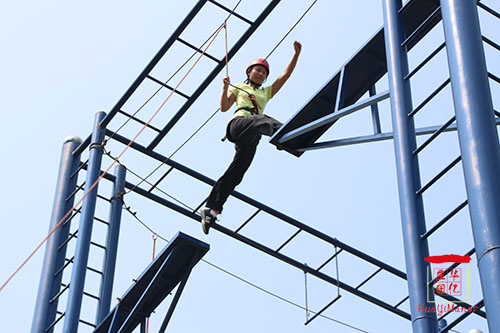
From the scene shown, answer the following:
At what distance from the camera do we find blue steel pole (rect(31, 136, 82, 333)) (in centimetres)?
1194

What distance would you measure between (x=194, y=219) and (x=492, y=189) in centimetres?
824

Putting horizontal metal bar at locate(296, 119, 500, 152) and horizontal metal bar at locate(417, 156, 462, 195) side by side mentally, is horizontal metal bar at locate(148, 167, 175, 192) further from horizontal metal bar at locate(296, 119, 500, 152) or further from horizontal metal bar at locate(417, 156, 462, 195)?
horizontal metal bar at locate(417, 156, 462, 195)

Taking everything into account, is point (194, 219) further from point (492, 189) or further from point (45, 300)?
point (492, 189)

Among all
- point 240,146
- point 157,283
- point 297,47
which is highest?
point 297,47

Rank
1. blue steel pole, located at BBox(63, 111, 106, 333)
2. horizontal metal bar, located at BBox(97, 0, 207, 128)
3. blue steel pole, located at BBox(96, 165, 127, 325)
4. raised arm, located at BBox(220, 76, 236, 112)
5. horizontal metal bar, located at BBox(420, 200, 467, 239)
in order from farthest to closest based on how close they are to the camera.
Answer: blue steel pole, located at BBox(96, 165, 127, 325), horizontal metal bar, located at BBox(97, 0, 207, 128), blue steel pole, located at BBox(63, 111, 106, 333), raised arm, located at BBox(220, 76, 236, 112), horizontal metal bar, located at BBox(420, 200, 467, 239)

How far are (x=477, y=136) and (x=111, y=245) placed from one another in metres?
7.93

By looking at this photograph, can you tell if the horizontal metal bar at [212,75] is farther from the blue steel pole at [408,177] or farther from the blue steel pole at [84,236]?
the blue steel pole at [408,177]

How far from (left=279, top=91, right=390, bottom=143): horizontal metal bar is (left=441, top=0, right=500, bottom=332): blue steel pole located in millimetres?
1696

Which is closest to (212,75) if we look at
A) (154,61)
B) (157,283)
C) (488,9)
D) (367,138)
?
(154,61)

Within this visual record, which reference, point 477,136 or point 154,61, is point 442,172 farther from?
point 154,61

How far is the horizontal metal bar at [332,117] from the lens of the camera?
26.2 feet

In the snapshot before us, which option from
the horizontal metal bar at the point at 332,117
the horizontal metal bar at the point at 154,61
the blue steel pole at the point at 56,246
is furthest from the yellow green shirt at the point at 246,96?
the blue steel pole at the point at 56,246

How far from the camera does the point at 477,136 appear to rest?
561cm

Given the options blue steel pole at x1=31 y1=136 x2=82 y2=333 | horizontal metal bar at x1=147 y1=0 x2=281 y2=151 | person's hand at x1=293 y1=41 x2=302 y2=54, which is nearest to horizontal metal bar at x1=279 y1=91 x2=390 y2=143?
person's hand at x1=293 y1=41 x2=302 y2=54
